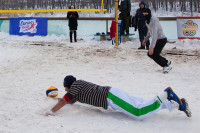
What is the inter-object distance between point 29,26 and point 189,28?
7853 millimetres

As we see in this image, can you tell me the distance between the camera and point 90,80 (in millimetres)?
6914

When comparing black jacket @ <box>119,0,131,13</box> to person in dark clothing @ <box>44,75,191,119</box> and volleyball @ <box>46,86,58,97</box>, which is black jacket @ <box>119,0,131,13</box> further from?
person in dark clothing @ <box>44,75,191,119</box>

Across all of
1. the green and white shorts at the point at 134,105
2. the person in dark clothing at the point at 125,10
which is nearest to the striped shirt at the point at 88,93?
the green and white shorts at the point at 134,105

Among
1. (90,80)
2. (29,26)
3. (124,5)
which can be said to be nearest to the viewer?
(90,80)

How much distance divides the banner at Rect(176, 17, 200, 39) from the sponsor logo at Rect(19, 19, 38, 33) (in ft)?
23.1

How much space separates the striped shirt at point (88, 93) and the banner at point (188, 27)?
9.61 metres

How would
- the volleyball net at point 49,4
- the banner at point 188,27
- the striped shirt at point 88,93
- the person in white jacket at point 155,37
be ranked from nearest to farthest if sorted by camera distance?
the striped shirt at point 88,93
the person in white jacket at point 155,37
the banner at point 188,27
the volleyball net at point 49,4

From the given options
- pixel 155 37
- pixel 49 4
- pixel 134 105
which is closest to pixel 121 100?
pixel 134 105

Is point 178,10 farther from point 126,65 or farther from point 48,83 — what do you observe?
point 48,83

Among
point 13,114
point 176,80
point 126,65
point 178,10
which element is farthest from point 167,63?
point 178,10

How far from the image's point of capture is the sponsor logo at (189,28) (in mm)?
13094

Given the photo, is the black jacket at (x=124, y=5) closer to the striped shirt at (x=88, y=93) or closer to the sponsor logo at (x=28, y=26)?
the sponsor logo at (x=28, y=26)

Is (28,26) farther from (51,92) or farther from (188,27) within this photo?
(51,92)

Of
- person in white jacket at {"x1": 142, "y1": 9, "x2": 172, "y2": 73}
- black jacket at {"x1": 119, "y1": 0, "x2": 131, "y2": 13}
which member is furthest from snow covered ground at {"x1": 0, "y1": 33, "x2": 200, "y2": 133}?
black jacket at {"x1": 119, "y1": 0, "x2": 131, "y2": 13}
